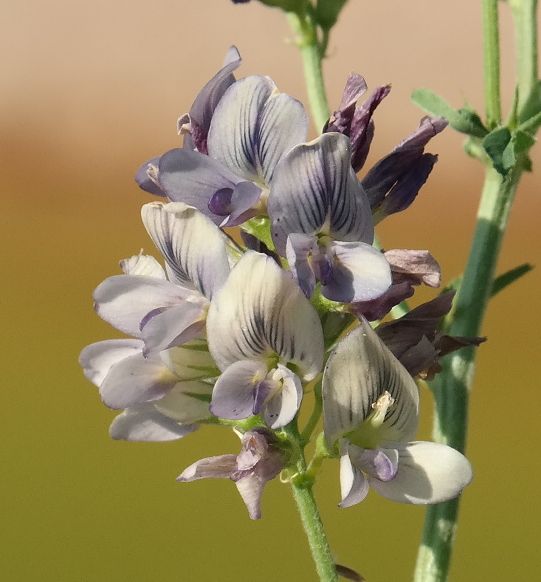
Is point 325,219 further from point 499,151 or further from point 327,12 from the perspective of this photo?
point 327,12

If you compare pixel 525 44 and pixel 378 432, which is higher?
pixel 525 44

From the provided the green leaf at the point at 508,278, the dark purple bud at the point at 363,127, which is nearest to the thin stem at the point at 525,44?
the green leaf at the point at 508,278

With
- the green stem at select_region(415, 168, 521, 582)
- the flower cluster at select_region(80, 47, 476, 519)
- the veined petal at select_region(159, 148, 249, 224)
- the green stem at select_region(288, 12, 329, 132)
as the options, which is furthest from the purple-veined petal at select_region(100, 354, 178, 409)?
the green stem at select_region(288, 12, 329, 132)

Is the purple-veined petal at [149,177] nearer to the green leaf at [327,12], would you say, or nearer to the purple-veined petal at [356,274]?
the purple-veined petal at [356,274]

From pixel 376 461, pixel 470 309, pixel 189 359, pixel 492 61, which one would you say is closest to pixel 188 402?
pixel 189 359

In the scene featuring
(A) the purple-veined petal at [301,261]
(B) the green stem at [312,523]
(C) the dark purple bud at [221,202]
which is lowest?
(B) the green stem at [312,523]

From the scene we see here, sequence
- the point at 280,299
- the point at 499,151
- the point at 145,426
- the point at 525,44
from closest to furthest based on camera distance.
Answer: the point at 280,299 → the point at 145,426 → the point at 499,151 → the point at 525,44

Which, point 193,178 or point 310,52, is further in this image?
point 310,52
